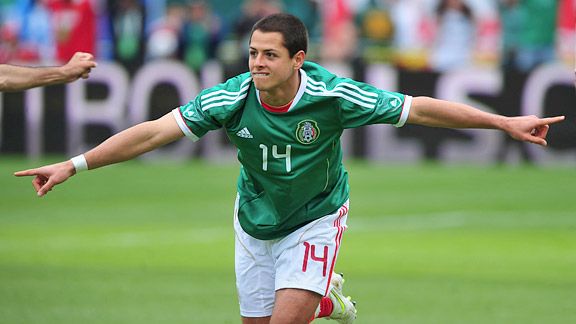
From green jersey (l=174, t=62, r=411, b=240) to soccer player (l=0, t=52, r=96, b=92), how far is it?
1040mm

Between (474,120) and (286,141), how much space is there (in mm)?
1210

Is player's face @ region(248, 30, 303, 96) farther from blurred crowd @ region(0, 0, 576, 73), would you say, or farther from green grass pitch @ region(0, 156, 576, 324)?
blurred crowd @ region(0, 0, 576, 73)

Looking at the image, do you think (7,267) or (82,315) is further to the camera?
(7,267)

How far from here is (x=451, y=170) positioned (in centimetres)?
2383

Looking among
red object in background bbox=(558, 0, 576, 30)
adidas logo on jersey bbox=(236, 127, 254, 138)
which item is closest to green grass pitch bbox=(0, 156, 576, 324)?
red object in background bbox=(558, 0, 576, 30)

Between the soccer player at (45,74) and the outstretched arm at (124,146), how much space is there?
1026 millimetres

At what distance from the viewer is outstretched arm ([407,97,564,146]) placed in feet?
27.1

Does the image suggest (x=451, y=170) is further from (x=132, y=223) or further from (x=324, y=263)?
(x=324, y=263)

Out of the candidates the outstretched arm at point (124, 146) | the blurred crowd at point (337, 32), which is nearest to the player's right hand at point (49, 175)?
the outstretched arm at point (124, 146)

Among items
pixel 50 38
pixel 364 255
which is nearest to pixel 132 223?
pixel 364 255

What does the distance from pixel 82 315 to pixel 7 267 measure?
331 centimetres

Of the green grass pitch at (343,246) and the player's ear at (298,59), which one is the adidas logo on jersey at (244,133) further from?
the green grass pitch at (343,246)

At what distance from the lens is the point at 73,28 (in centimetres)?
2580

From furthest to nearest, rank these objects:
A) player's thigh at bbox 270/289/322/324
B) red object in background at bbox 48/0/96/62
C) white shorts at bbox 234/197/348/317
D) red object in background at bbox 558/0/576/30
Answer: red object in background at bbox 48/0/96/62 < red object in background at bbox 558/0/576/30 < white shorts at bbox 234/197/348/317 < player's thigh at bbox 270/289/322/324
